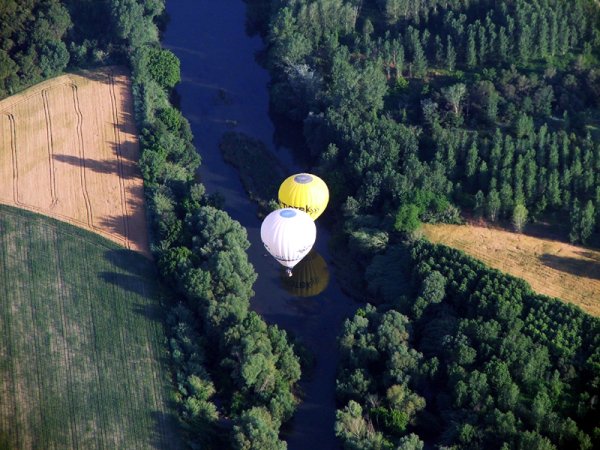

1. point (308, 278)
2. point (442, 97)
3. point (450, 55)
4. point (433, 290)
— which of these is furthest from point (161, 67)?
point (433, 290)

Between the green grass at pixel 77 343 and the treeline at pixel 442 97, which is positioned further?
the treeline at pixel 442 97

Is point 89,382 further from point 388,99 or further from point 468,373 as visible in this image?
point 388,99

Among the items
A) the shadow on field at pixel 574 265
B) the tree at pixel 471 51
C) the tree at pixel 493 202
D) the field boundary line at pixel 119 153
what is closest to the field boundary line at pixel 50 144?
the field boundary line at pixel 119 153

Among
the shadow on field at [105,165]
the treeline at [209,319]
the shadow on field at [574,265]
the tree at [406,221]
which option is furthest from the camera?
the shadow on field at [105,165]

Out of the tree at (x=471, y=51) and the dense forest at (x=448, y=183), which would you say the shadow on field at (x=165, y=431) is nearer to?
the dense forest at (x=448, y=183)

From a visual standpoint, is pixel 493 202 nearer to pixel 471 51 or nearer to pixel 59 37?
pixel 471 51

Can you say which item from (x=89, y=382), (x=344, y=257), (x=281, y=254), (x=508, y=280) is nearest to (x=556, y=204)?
(x=508, y=280)

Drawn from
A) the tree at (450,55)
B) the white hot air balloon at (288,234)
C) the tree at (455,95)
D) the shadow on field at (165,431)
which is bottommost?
the shadow on field at (165,431)
